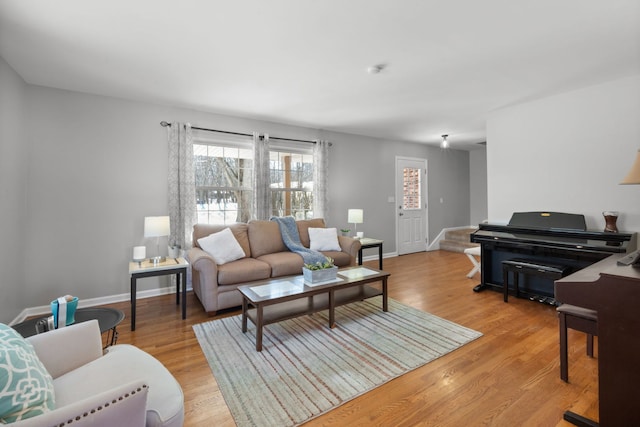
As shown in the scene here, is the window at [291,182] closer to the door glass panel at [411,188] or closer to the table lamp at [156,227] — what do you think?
the table lamp at [156,227]

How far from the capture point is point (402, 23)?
83.0 inches

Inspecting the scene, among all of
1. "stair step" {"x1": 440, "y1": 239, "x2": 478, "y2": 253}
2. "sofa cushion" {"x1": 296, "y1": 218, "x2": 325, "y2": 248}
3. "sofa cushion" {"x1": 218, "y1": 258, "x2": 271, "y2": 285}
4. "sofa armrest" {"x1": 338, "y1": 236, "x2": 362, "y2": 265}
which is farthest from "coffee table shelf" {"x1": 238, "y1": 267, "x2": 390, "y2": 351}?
"stair step" {"x1": 440, "y1": 239, "x2": 478, "y2": 253}

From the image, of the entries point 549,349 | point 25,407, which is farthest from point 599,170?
point 25,407

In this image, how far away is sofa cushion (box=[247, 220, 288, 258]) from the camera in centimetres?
381

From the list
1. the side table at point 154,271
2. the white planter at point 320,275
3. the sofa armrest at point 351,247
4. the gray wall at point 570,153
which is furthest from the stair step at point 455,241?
the side table at point 154,271

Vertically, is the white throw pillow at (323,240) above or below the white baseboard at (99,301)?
above

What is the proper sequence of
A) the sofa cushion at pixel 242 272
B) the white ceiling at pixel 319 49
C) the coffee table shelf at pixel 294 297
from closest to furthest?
the white ceiling at pixel 319 49, the coffee table shelf at pixel 294 297, the sofa cushion at pixel 242 272

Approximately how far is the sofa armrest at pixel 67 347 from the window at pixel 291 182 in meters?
3.22

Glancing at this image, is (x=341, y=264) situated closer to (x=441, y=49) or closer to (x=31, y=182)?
(x=441, y=49)

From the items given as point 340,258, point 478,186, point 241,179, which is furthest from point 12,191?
point 478,186

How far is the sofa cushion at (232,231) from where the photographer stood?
11.8 ft

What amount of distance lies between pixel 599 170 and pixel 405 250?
11.5ft

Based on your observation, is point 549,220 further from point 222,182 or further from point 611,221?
point 222,182

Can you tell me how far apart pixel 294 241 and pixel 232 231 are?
Result: 860 millimetres
